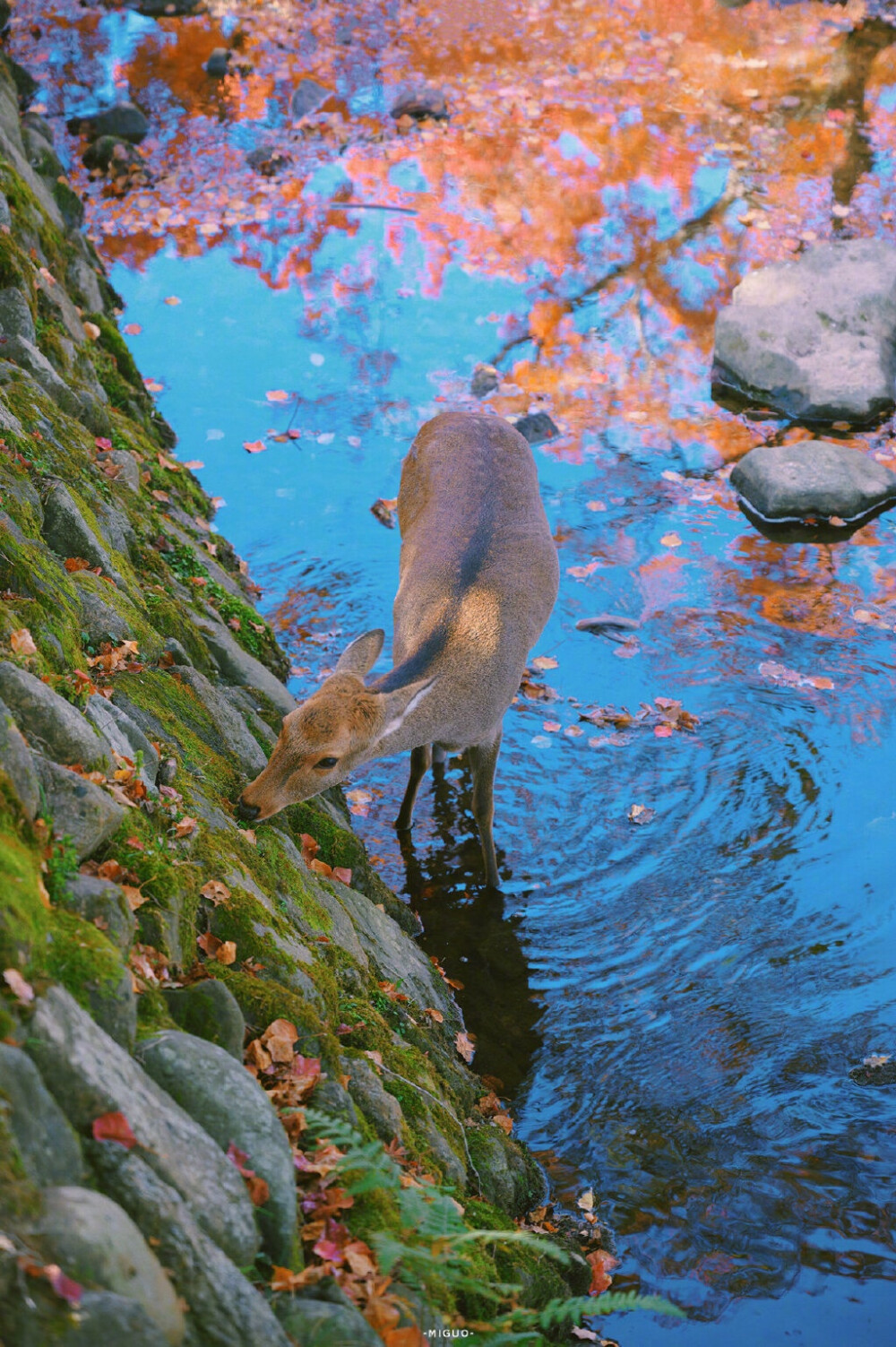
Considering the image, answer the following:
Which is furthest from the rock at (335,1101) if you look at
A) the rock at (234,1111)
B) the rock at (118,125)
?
the rock at (118,125)

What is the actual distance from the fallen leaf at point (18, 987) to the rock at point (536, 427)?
922 centimetres

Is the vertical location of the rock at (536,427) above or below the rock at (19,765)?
above

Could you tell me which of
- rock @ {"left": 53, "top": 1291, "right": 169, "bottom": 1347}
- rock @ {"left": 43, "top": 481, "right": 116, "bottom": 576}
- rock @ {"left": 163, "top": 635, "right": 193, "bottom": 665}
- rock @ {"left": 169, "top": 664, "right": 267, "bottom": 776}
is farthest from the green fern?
rock @ {"left": 43, "top": 481, "right": 116, "bottom": 576}

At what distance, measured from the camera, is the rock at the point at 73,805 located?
330 centimetres

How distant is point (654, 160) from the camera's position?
16.0m

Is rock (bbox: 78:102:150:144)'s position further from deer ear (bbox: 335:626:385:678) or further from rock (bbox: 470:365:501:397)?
deer ear (bbox: 335:626:385:678)

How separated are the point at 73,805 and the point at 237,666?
129 inches

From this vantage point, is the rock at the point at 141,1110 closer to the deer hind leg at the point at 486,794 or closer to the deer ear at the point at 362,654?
the deer ear at the point at 362,654

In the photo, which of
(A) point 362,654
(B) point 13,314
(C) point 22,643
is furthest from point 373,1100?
(B) point 13,314

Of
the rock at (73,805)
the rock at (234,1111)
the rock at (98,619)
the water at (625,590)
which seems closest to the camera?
the rock at (234,1111)

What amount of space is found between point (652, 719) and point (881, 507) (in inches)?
151

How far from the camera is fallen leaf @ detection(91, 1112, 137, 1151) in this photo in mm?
2494

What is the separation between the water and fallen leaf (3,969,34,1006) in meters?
3.39

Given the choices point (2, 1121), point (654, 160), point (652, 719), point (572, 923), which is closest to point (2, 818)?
point (2, 1121)
